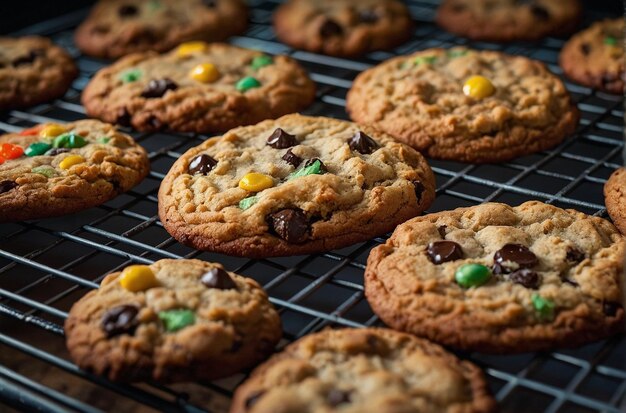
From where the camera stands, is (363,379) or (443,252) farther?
(443,252)

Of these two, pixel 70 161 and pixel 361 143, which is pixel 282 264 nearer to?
pixel 361 143

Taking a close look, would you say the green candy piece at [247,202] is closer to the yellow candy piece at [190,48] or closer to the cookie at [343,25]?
the yellow candy piece at [190,48]

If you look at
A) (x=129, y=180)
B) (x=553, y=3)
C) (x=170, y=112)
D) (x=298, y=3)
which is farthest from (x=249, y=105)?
(x=553, y=3)

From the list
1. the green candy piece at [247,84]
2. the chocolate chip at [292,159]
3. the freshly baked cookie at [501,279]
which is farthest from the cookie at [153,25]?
the freshly baked cookie at [501,279]

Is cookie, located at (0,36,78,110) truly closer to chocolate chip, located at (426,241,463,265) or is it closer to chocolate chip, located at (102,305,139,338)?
chocolate chip, located at (102,305,139,338)

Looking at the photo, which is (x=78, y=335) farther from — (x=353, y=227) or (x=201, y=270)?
(x=353, y=227)

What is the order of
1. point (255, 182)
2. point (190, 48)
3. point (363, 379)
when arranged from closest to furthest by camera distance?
point (363, 379)
point (255, 182)
point (190, 48)

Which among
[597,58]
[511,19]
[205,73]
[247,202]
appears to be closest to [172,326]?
[247,202]
